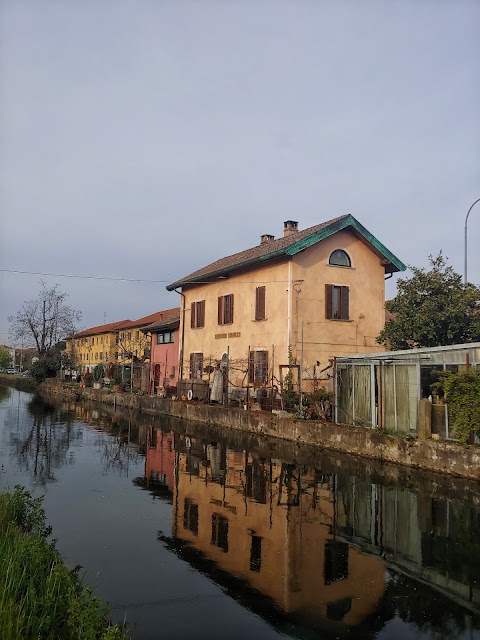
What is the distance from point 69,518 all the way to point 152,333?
1161 inches

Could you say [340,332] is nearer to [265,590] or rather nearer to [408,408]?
[408,408]

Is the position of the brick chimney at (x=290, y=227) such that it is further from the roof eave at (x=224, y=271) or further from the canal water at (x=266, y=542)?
the canal water at (x=266, y=542)

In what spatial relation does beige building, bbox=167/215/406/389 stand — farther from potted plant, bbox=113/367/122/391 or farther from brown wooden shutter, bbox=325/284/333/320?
potted plant, bbox=113/367/122/391

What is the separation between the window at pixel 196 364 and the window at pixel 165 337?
198 inches

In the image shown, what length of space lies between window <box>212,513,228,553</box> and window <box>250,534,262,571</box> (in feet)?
1.32

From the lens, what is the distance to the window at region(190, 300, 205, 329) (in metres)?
30.2

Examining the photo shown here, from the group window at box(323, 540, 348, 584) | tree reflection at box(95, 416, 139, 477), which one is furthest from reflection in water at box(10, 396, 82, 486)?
window at box(323, 540, 348, 584)

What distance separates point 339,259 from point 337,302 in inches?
76.9

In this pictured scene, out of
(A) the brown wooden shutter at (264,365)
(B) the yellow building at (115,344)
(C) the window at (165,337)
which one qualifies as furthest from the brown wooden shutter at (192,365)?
(B) the yellow building at (115,344)

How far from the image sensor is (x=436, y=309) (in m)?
19.9

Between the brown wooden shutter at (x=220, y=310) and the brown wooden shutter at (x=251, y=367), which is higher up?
the brown wooden shutter at (x=220, y=310)

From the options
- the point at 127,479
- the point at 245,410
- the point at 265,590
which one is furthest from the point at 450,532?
the point at 245,410

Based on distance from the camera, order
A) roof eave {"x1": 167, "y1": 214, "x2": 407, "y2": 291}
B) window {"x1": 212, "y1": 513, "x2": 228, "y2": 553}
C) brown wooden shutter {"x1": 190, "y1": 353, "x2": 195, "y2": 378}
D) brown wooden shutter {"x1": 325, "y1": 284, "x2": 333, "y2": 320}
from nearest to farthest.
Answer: window {"x1": 212, "y1": 513, "x2": 228, "y2": 553}, roof eave {"x1": 167, "y1": 214, "x2": 407, "y2": 291}, brown wooden shutter {"x1": 325, "y1": 284, "x2": 333, "y2": 320}, brown wooden shutter {"x1": 190, "y1": 353, "x2": 195, "y2": 378}

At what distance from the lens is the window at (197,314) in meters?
30.2
